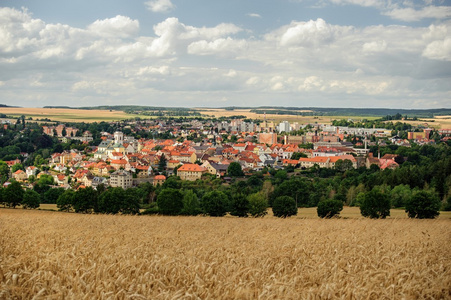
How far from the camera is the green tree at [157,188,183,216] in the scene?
3088 centimetres

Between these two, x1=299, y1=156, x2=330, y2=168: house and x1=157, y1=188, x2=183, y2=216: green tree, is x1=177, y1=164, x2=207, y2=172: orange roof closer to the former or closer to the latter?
x1=299, y1=156, x2=330, y2=168: house

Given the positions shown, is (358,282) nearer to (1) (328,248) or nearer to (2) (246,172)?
(1) (328,248)

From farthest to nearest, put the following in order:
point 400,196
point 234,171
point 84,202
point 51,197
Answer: point 234,171
point 51,197
point 400,196
point 84,202

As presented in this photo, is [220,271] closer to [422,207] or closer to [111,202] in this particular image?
[422,207]

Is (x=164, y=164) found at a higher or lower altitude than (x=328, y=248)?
lower

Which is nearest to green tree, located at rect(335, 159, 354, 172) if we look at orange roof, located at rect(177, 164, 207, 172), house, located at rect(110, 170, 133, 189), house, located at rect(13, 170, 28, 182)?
orange roof, located at rect(177, 164, 207, 172)

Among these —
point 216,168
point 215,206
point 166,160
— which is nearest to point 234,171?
point 216,168

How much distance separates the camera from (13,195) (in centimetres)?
3500

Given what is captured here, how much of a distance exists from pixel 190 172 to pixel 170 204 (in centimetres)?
4148

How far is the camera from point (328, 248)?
956 cm

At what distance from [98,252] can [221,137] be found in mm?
145437

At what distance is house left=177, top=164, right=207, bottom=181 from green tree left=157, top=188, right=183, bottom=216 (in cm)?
3885

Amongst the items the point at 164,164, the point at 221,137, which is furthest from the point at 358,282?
the point at 221,137

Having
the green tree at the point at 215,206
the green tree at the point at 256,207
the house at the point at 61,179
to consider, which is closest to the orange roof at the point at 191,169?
the house at the point at 61,179
